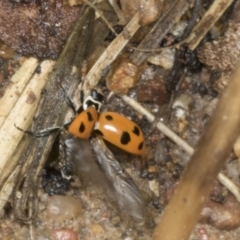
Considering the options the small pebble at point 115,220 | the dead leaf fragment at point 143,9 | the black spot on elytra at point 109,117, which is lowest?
the small pebble at point 115,220

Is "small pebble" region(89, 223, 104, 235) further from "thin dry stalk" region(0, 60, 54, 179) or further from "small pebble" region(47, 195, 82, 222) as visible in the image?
"thin dry stalk" region(0, 60, 54, 179)

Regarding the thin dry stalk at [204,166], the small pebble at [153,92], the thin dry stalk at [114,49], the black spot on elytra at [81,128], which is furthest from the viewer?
the small pebble at [153,92]

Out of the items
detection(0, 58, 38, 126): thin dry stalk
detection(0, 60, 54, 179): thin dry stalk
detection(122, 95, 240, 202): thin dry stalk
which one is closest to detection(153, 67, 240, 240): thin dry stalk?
detection(122, 95, 240, 202): thin dry stalk

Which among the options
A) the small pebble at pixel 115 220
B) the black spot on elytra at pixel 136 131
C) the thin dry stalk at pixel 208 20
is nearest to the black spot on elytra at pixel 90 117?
the black spot on elytra at pixel 136 131

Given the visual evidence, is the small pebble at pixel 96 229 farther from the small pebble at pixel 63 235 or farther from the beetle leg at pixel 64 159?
the beetle leg at pixel 64 159

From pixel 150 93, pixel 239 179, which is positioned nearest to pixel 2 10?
pixel 150 93

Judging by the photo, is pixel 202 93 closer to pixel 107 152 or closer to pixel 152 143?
pixel 152 143

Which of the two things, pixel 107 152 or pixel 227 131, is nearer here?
pixel 227 131
